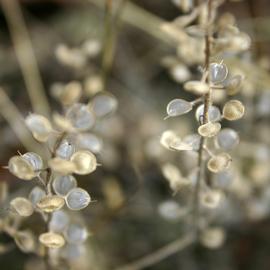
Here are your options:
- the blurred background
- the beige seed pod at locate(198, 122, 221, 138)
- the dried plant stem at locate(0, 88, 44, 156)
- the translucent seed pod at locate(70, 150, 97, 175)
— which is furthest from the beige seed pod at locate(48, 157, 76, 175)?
the dried plant stem at locate(0, 88, 44, 156)

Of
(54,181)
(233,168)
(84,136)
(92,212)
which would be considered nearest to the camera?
(54,181)

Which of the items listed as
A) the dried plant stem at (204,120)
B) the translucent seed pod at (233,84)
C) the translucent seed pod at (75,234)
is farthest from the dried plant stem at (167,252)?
the translucent seed pod at (233,84)

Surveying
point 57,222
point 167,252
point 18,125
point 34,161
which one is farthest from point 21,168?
point 18,125

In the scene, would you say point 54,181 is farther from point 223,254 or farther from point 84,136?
point 223,254

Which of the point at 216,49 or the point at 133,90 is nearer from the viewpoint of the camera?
the point at 216,49

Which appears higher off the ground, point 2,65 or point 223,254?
point 2,65

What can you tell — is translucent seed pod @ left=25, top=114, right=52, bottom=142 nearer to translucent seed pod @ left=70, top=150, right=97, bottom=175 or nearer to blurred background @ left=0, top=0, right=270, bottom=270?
translucent seed pod @ left=70, top=150, right=97, bottom=175

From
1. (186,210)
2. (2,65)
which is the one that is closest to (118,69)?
(2,65)

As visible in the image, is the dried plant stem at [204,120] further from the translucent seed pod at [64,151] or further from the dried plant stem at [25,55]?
the dried plant stem at [25,55]

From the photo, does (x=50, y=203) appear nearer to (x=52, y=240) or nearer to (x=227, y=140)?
(x=52, y=240)
